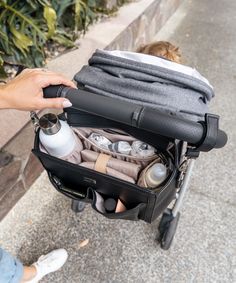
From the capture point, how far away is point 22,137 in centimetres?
146

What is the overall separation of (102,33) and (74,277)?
1.51 meters

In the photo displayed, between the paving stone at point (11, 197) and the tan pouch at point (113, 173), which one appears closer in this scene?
the tan pouch at point (113, 173)

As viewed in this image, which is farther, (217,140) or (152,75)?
(152,75)

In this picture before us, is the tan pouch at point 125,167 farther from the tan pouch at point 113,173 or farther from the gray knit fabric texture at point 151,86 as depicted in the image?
the gray knit fabric texture at point 151,86

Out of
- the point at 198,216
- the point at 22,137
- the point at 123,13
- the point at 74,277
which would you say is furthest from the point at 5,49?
the point at 198,216

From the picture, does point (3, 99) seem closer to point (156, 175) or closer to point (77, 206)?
point (156, 175)

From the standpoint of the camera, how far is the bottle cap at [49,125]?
80 centimetres

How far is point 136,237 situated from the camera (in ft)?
4.76

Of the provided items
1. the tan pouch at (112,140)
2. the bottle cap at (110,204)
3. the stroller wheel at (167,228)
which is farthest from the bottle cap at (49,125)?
the stroller wheel at (167,228)

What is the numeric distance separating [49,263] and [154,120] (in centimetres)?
90

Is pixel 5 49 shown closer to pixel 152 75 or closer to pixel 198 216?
pixel 152 75

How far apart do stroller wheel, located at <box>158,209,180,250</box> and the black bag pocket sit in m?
0.49

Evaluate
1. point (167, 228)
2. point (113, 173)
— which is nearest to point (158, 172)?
point (113, 173)

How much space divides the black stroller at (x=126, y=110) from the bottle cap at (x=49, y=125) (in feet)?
0.22
